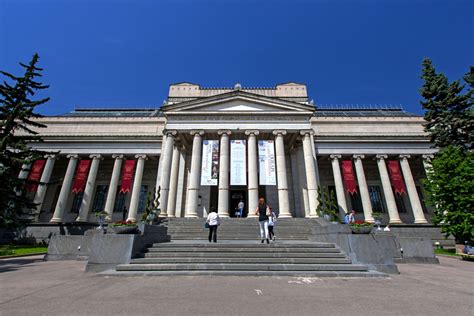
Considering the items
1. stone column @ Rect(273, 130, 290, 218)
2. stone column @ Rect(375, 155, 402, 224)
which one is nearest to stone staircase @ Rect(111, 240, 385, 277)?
stone column @ Rect(273, 130, 290, 218)

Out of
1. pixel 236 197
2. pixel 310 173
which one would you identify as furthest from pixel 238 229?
pixel 236 197

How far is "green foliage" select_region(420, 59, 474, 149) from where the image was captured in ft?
62.9

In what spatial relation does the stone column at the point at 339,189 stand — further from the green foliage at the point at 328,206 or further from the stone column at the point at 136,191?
the stone column at the point at 136,191

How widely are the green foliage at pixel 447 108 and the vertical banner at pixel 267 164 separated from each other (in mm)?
15698

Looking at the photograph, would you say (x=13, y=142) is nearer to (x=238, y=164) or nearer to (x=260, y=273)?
(x=238, y=164)

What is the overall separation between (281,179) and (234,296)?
1693 centimetres

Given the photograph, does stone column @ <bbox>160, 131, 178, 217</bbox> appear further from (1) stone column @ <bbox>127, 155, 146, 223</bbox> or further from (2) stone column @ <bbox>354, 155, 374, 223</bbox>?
(2) stone column @ <bbox>354, 155, 374, 223</bbox>

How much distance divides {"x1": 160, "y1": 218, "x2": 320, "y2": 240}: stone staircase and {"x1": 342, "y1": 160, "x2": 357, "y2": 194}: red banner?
29.1 feet

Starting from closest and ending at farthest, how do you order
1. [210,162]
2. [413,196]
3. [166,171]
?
[210,162] < [166,171] < [413,196]

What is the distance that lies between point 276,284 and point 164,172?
1822 centimetres

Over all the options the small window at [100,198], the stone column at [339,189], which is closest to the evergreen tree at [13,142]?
the small window at [100,198]

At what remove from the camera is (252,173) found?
811 inches

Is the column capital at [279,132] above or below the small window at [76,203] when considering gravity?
above

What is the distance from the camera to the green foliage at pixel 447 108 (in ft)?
62.9
